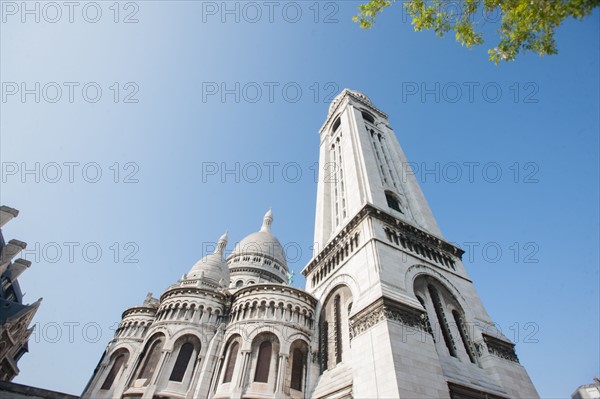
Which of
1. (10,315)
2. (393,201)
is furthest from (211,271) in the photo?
(393,201)

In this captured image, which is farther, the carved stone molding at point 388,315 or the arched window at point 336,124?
the arched window at point 336,124

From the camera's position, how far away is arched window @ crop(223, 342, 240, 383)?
19.3m

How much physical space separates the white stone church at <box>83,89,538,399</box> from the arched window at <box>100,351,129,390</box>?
85 millimetres

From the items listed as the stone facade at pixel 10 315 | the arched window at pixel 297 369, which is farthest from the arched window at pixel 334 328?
the stone facade at pixel 10 315

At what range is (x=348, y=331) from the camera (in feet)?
62.6

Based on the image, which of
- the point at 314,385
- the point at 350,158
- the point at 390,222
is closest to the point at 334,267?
the point at 390,222

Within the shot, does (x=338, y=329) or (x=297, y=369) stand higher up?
(x=338, y=329)

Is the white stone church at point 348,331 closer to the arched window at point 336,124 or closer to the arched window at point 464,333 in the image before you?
the arched window at point 464,333

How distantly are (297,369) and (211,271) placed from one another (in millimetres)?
16778

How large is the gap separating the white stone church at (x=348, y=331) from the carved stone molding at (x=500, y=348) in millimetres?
68

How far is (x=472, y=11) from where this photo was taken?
8852mm

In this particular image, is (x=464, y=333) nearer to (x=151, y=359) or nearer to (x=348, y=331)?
(x=348, y=331)

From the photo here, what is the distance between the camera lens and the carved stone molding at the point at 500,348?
60.2 ft

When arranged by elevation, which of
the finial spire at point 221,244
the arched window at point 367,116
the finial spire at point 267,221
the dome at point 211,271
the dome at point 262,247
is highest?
the finial spire at point 267,221
